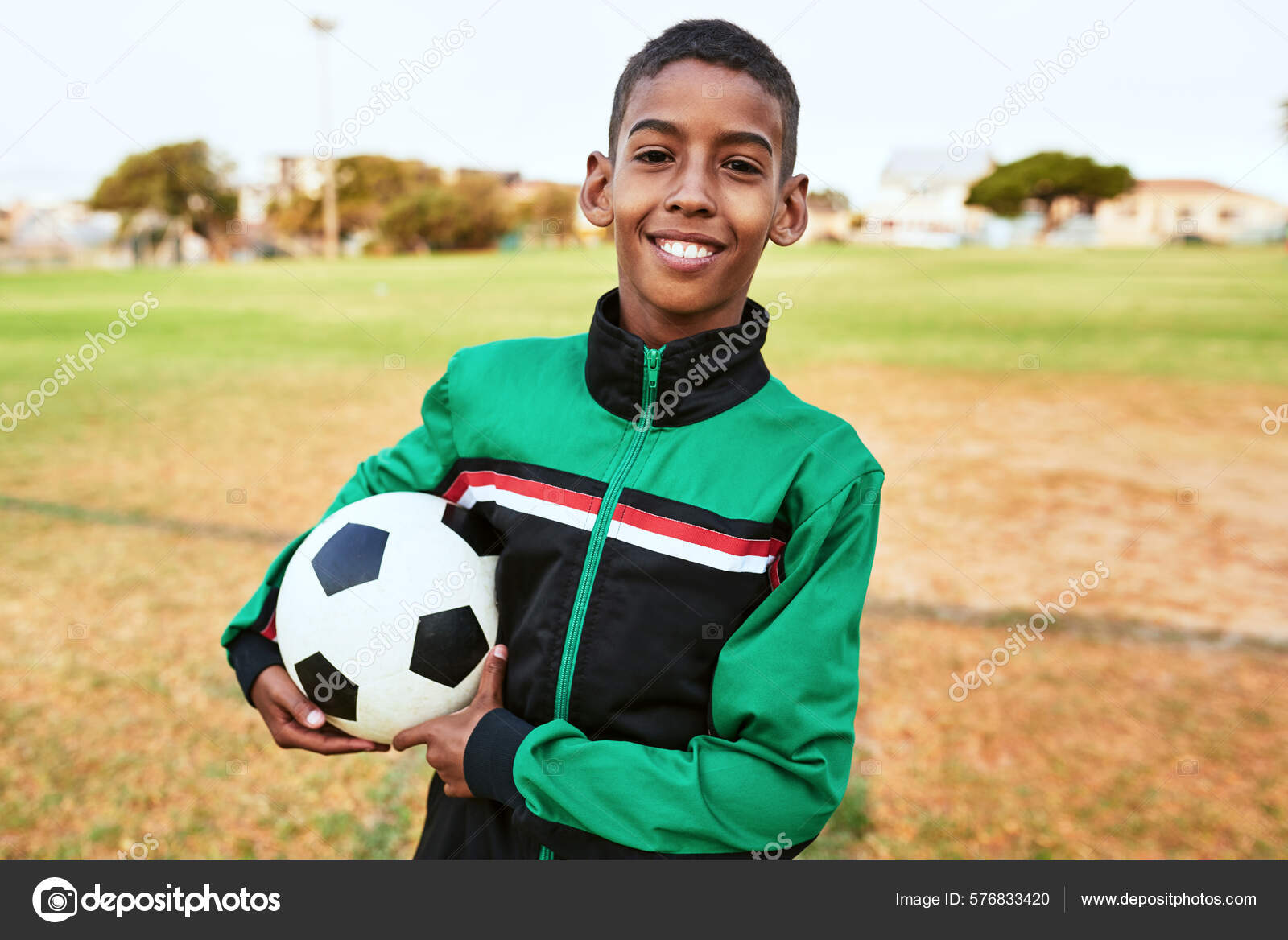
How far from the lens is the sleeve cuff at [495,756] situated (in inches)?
59.8

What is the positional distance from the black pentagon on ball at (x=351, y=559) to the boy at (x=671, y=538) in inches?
8.3

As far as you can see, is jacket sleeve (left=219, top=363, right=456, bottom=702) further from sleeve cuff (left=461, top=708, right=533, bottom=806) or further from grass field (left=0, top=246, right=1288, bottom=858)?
grass field (left=0, top=246, right=1288, bottom=858)

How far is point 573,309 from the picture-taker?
18.5m

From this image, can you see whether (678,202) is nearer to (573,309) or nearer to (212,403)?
(212,403)

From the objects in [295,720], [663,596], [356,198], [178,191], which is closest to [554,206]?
[356,198]

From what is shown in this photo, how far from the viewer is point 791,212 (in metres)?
1.77

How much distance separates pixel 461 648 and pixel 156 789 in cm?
205

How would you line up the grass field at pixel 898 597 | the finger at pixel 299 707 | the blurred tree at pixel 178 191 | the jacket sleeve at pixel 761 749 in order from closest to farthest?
the jacket sleeve at pixel 761 749
the finger at pixel 299 707
the grass field at pixel 898 597
the blurred tree at pixel 178 191

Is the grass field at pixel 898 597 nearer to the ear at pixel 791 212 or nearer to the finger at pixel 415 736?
the finger at pixel 415 736

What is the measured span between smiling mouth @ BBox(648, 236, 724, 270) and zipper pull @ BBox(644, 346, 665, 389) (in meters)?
0.15
